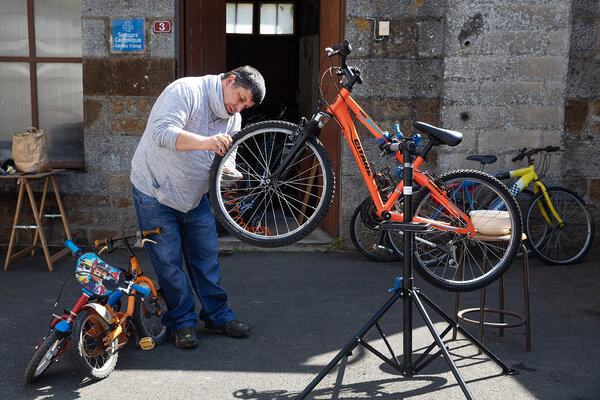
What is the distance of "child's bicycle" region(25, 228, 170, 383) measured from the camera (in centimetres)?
375

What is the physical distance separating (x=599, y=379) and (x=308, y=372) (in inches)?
67.1

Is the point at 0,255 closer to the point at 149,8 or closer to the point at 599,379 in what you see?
the point at 149,8

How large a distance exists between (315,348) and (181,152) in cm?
152

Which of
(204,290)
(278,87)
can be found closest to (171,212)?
(204,290)

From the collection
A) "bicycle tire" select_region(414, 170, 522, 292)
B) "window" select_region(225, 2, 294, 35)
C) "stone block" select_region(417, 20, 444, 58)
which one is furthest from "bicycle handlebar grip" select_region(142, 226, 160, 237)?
"window" select_region(225, 2, 294, 35)

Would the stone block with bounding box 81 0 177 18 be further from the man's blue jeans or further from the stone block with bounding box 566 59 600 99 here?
the stone block with bounding box 566 59 600 99

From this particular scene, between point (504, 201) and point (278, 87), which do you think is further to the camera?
point (278, 87)

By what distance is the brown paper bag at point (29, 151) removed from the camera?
20.3 ft

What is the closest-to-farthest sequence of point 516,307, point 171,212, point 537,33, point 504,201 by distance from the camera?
point 504,201
point 171,212
point 516,307
point 537,33

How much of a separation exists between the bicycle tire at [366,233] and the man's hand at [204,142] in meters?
3.10

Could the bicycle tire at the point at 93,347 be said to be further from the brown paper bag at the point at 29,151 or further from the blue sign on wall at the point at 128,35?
the blue sign on wall at the point at 128,35

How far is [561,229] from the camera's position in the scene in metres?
6.78

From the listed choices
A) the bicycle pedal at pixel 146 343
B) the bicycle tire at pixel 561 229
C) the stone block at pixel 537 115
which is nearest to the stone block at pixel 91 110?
the bicycle pedal at pixel 146 343

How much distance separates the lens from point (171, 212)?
4301 mm
